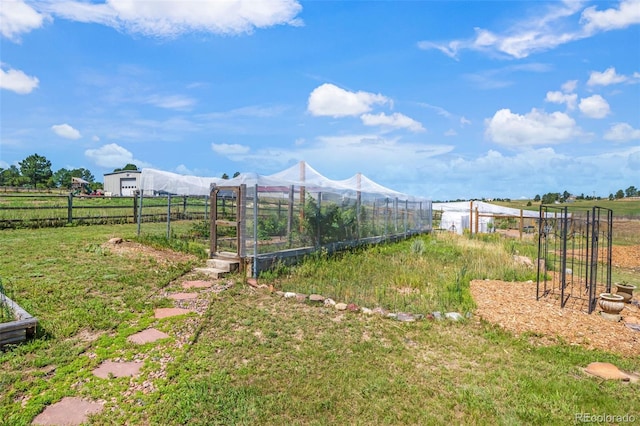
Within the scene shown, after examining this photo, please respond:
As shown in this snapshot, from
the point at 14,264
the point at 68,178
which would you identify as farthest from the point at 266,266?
the point at 68,178

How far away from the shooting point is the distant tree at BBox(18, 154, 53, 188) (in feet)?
191

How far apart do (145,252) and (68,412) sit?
21.9ft

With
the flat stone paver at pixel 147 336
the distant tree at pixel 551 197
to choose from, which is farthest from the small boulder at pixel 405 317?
the distant tree at pixel 551 197

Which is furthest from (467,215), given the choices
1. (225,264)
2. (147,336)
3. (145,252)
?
(147,336)

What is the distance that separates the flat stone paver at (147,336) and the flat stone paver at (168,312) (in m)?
0.52

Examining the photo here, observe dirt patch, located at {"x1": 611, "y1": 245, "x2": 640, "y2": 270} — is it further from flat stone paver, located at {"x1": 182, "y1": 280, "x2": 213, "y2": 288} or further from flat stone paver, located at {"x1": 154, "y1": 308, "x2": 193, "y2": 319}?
flat stone paver, located at {"x1": 154, "y1": 308, "x2": 193, "y2": 319}

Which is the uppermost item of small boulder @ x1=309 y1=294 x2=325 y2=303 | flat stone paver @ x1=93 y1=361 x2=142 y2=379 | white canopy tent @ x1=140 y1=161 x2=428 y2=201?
white canopy tent @ x1=140 y1=161 x2=428 y2=201

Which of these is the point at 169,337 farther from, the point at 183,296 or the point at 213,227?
the point at 213,227

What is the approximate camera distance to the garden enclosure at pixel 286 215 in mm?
8023

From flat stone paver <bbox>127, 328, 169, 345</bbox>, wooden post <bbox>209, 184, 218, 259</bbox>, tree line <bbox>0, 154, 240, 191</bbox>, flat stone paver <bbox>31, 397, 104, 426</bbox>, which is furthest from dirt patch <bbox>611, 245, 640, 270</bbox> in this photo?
tree line <bbox>0, 154, 240, 191</bbox>

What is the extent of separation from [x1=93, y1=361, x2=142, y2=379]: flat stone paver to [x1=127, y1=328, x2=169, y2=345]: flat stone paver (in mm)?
476

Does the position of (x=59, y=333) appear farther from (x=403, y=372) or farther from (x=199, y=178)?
(x=199, y=178)

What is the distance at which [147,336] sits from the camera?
178 inches

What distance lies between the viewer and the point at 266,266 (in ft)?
26.8
